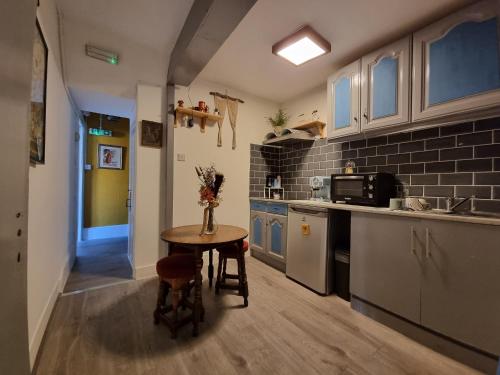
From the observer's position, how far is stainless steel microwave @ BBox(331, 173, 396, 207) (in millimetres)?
2098

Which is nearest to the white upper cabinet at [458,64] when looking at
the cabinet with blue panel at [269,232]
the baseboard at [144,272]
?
the cabinet with blue panel at [269,232]

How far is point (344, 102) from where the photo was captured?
2389mm

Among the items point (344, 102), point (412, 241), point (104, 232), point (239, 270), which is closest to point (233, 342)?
point (239, 270)

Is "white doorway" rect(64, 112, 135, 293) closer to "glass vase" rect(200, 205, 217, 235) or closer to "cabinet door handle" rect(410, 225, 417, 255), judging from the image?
"glass vase" rect(200, 205, 217, 235)

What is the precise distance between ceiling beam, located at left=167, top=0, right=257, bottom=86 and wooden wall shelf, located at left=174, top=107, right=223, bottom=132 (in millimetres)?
357

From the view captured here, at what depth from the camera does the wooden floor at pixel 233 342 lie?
1354 mm

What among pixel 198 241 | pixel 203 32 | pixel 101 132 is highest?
pixel 203 32

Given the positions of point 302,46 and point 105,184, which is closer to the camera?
point 302,46

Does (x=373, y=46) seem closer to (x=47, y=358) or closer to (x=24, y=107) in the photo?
(x=24, y=107)

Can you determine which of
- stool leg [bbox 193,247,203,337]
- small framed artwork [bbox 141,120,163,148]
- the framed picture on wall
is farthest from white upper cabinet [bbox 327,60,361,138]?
the framed picture on wall

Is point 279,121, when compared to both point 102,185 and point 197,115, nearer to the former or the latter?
point 197,115

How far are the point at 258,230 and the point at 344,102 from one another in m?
2.01

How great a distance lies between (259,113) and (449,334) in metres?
3.28

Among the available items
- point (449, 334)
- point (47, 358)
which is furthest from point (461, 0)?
point (47, 358)
